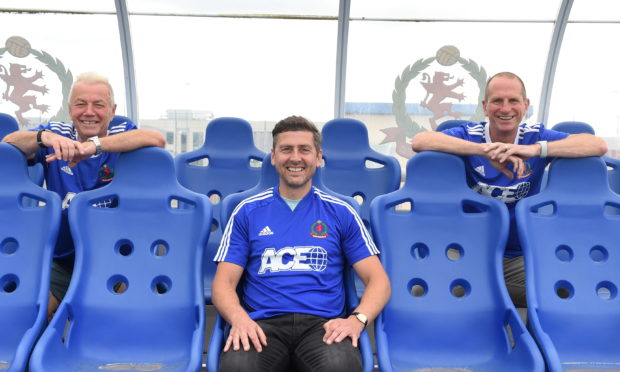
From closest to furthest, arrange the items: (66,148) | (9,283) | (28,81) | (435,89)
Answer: (66,148), (9,283), (28,81), (435,89)

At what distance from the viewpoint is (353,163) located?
10.0 ft

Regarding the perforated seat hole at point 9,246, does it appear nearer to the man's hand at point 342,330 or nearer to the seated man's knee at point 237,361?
the seated man's knee at point 237,361

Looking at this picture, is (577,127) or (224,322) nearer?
(224,322)

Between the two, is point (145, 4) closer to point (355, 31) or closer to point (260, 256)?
point (355, 31)

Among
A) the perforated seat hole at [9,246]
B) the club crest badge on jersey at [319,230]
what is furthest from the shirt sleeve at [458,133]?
the perforated seat hole at [9,246]

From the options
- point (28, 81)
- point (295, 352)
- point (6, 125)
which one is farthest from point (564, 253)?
point (28, 81)

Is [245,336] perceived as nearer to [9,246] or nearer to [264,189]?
[264,189]

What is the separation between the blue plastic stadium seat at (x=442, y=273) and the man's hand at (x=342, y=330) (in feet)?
0.67

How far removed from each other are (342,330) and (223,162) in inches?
63.6

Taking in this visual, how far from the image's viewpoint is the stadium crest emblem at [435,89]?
15.5 feet

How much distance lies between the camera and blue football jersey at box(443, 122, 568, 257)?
2277 mm

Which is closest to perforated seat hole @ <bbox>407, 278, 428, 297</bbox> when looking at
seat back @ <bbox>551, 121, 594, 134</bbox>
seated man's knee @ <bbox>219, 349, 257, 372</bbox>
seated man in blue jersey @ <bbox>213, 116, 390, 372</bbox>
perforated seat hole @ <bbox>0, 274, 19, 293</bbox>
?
seated man in blue jersey @ <bbox>213, 116, 390, 372</bbox>

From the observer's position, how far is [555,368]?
64.2 inches

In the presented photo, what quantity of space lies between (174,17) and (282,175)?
3231mm
